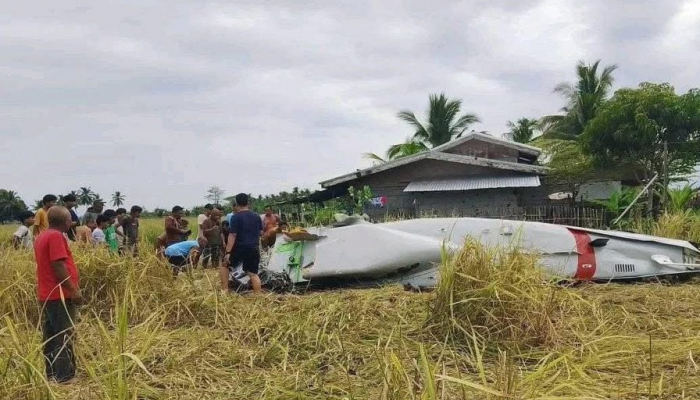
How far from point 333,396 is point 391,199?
47.3 feet

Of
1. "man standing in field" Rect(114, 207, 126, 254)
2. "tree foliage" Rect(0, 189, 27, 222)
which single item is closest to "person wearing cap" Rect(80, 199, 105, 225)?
"man standing in field" Rect(114, 207, 126, 254)

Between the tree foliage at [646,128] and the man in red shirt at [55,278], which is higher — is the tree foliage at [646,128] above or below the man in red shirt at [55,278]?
above

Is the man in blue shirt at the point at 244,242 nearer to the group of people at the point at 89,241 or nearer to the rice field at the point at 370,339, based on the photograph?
the group of people at the point at 89,241

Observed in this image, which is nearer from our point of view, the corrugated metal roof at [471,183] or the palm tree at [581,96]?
the corrugated metal roof at [471,183]

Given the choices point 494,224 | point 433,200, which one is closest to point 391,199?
point 433,200

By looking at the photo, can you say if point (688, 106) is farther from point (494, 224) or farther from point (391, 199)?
point (494, 224)

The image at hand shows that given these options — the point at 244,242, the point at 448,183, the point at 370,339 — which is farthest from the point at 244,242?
the point at 448,183

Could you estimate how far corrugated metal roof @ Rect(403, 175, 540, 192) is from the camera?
14.9m

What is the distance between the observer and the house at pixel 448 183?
607 inches

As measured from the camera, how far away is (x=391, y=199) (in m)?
17.3

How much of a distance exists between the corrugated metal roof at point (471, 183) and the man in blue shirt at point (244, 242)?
8.69m

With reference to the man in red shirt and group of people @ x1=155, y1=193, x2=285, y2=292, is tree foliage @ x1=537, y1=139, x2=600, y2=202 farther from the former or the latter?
the man in red shirt

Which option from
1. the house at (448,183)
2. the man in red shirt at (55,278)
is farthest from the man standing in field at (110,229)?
the house at (448,183)

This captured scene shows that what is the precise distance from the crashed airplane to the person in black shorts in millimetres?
336
